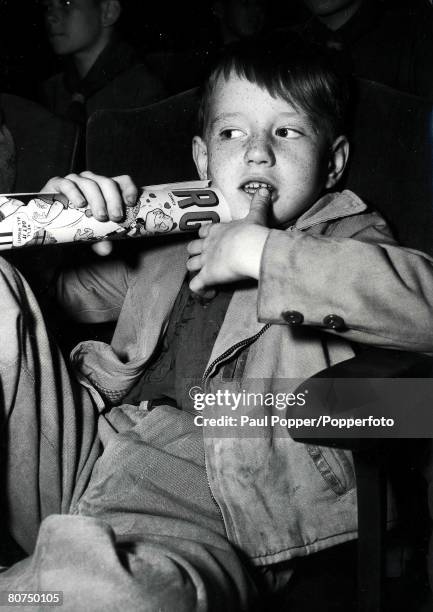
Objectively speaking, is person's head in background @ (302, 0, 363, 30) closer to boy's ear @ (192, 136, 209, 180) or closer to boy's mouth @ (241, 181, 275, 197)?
boy's ear @ (192, 136, 209, 180)

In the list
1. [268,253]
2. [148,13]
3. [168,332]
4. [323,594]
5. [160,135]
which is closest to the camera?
[268,253]

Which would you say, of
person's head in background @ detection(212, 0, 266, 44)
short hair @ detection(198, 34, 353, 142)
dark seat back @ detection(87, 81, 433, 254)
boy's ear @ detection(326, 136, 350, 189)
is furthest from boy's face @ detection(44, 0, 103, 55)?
boy's ear @ detection(326, 136, 350, 189)

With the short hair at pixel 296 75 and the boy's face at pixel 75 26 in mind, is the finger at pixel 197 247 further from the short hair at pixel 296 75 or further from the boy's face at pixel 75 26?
the boy's face at pixel 75 26

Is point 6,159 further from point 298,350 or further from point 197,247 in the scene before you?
point 298,350

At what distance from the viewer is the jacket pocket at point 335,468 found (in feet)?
2.25

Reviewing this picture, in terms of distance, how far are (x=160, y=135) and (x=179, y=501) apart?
2.02ft

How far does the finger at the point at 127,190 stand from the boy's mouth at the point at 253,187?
14 cm

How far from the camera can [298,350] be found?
29.3 inches

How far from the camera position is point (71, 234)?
2.49 ft

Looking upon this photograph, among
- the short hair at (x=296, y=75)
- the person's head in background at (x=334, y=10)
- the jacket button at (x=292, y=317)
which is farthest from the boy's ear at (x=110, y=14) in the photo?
the jacket button at (x=292, y=317)

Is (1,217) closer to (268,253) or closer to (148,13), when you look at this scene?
(268,253)

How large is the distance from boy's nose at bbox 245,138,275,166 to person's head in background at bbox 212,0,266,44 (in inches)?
43.3

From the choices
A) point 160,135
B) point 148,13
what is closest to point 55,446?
point 160,135

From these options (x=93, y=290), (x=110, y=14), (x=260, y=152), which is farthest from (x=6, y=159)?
(x=110, y=14)
